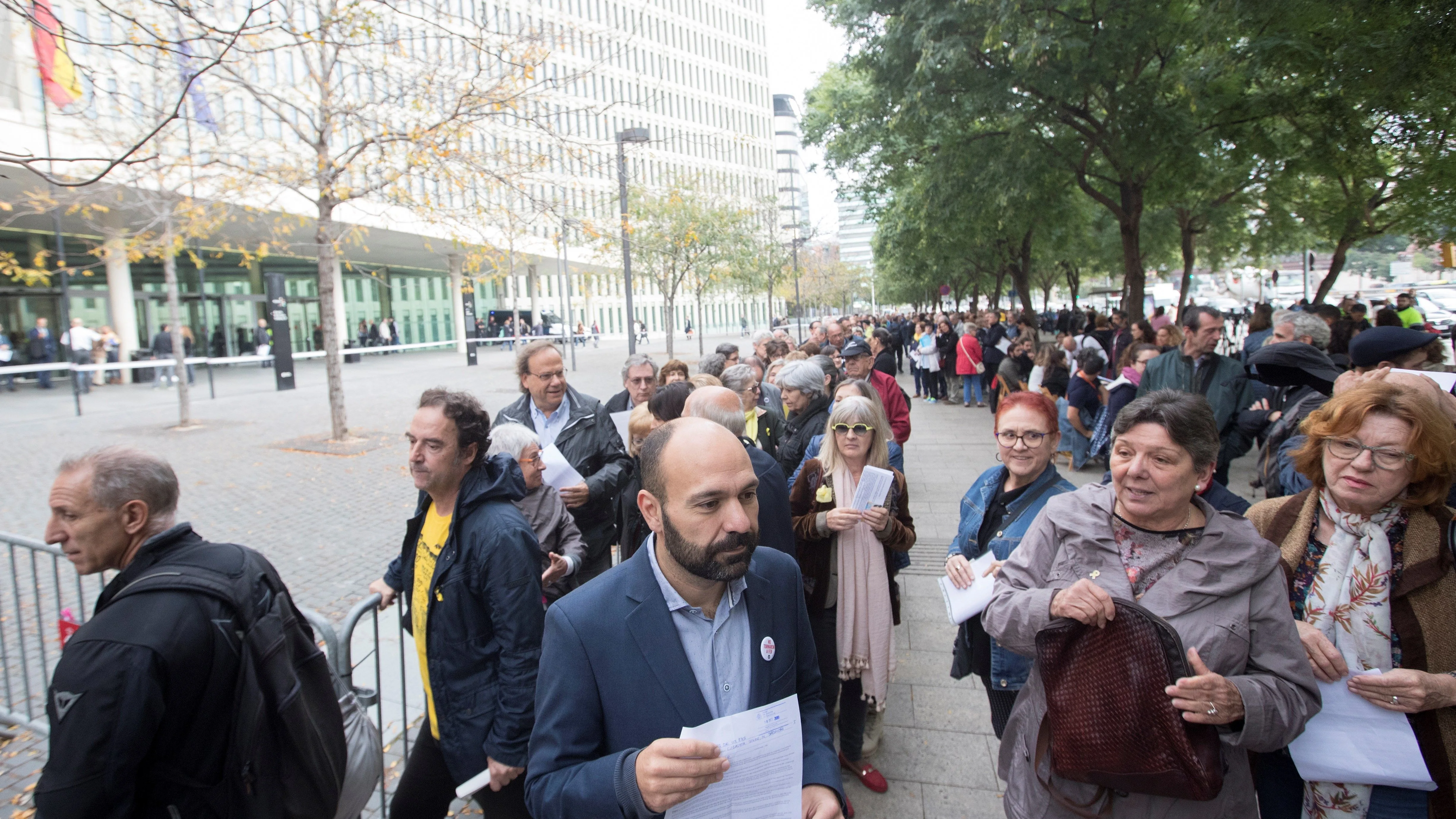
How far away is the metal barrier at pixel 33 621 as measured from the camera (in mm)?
3951

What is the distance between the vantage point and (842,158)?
17031 mm

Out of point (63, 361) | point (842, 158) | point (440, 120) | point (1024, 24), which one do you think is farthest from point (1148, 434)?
point (63, 361)

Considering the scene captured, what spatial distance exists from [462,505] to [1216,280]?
98.6m

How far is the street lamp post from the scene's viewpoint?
39.6 feet

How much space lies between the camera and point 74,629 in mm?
3408

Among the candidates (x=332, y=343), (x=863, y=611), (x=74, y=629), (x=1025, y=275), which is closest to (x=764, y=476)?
(x=863, y=611)

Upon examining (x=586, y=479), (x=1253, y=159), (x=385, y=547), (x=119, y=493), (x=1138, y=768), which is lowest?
(x=385, y=547)

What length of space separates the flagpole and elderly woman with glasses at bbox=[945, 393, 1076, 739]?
32.7ft

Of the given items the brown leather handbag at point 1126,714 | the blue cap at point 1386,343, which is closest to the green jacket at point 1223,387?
the blue cap at point 1386,343

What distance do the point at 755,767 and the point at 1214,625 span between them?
125 centimetres

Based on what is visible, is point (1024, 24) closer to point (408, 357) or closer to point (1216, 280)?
point (408, 357)

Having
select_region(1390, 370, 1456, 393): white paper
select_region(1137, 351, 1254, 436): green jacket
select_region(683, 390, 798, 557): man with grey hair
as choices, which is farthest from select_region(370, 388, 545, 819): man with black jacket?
select_region(1137, 351, 1254, 436): green jacket

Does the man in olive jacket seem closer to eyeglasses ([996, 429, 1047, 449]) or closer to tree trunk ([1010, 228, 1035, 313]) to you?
eyeglasses ([996, 429, 1047, 449])

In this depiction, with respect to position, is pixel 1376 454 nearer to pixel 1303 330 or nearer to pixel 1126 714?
pixel 1126 714
